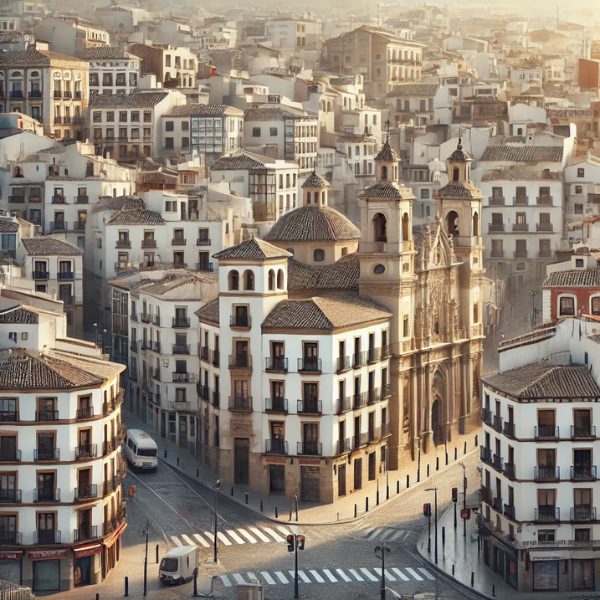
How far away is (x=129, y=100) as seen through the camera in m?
197

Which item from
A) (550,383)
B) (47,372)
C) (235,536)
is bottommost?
(235,536)

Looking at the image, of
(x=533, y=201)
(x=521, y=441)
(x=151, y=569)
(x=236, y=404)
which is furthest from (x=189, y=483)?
(x=533, y=201)

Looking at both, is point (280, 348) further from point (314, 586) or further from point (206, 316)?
point (314, 586)

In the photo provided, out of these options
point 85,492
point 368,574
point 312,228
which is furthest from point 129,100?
point 368,574

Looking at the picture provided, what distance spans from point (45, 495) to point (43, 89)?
90545mm

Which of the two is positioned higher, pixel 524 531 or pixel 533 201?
pixel 533 201

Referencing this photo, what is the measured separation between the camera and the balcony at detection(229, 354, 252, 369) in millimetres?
132375

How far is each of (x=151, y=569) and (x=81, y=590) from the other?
18.5 ft

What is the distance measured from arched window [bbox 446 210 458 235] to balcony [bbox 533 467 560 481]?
45.8m

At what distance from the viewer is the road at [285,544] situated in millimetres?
113750

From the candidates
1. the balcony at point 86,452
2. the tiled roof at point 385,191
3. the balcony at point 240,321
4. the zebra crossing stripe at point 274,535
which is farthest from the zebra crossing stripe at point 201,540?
the tiled roof at point 385,191

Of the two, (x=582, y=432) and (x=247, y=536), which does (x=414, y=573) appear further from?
(x=582, y=432)

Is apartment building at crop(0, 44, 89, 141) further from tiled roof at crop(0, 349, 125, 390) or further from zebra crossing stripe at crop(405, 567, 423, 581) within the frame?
zebra crossing stripe at crop(405, 567, 423, 581)

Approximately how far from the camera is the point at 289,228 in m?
150
